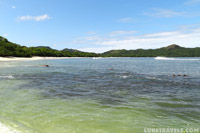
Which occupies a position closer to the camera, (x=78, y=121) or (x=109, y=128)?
(x=109, y=128)

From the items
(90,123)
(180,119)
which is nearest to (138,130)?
(90,123)

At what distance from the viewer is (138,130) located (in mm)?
7633

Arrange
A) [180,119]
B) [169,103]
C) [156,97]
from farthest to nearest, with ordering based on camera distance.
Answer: [156,97] < [169,103] < [180,119]

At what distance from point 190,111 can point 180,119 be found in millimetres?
1881

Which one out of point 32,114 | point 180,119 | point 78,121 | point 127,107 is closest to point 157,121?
point 180,119

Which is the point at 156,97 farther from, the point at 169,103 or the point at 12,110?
the point at 12,110

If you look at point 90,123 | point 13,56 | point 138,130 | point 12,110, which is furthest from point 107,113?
point 13,56

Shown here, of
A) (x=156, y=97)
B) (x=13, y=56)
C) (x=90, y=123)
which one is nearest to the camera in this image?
(x=90, y=123)

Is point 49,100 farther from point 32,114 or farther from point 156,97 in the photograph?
point 156,97

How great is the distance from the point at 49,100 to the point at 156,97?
8.66 m

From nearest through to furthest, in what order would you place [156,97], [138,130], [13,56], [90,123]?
[138,130] < [90,123] < [156,97] < [13,56]

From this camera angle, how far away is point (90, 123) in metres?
8.41

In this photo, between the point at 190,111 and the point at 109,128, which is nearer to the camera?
the point at 109,128

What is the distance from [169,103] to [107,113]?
5123mm
